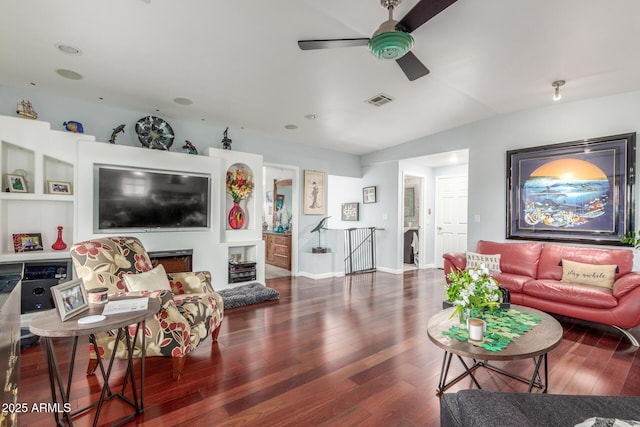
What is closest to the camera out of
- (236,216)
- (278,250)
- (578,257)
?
(578,257)

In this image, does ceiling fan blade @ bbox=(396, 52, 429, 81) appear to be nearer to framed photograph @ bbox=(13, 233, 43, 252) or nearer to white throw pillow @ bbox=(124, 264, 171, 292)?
white throw pillow @ bbox=(124, 264, 171, 292)

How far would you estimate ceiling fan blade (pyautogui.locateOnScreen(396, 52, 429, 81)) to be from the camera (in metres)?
2.38

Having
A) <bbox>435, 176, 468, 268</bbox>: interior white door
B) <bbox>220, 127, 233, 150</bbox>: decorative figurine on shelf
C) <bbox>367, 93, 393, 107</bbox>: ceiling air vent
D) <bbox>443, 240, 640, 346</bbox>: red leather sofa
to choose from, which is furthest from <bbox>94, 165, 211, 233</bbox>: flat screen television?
<bbox>435, 176, 468, 268</bbox>: interior white door

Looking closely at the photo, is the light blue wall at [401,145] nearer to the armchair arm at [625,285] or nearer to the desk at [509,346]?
the armchair arm at [625,285]

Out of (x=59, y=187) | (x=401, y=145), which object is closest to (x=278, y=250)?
(x=401, y=145)

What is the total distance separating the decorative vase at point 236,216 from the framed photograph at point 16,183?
2.42m

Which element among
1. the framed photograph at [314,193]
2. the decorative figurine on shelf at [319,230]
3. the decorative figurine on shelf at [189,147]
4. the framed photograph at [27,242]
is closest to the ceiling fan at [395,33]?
the decorative figurine on shelf at [189,147]

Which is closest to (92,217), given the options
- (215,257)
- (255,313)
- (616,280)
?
(215,257)

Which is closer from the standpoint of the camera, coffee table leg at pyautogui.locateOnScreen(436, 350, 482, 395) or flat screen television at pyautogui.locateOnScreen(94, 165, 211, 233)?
coffee table leg at pyautogui.locateOnScreen(436, 350, 482, 395)

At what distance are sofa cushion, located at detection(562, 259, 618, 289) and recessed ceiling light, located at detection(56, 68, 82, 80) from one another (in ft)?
19.2

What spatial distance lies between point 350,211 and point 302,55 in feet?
15.8

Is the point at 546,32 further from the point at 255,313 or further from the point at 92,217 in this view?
the point at 92,217

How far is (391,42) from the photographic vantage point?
79.5 inches

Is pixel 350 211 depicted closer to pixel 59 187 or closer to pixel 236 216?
pixel 236 216
